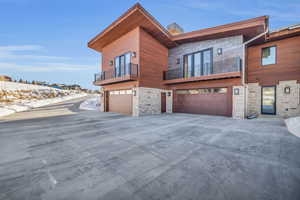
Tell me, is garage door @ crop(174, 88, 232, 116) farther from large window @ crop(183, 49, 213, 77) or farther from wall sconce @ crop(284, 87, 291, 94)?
wall sconce @ crop(284, 87, 291, 94)

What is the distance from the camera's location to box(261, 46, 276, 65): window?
8.50 meters

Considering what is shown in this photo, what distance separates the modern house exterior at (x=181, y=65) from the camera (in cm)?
811

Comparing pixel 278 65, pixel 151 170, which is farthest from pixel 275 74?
pixel 151 170

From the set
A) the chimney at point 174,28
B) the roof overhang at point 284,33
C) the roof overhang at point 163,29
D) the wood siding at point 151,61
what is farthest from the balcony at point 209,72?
the chimney at point 174,28

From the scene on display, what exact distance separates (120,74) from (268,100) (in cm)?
1138

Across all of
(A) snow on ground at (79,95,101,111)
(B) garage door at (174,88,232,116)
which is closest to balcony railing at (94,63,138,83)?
(A) snow on ground at (79,95,101,111)

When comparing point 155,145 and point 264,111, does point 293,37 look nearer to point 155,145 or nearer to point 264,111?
point 264,111

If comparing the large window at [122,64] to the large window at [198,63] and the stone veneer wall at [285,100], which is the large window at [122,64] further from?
the stone veneer wall at [285,100]

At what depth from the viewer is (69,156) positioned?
9.21ft

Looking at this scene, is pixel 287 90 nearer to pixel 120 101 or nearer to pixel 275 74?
pixel 275 74

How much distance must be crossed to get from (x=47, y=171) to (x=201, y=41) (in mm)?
11512

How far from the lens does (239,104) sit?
26.1 ft

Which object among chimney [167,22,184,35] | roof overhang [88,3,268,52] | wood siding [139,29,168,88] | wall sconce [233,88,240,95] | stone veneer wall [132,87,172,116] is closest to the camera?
roof overhang [88,3,268,52]

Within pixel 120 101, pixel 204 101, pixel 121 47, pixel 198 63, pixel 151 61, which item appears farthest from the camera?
pixel 120 101
